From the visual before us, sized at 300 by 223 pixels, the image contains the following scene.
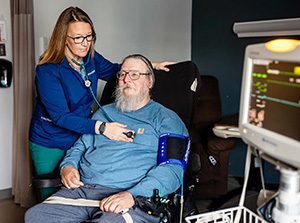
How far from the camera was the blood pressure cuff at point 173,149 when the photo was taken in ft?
5.96

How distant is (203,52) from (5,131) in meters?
1.81

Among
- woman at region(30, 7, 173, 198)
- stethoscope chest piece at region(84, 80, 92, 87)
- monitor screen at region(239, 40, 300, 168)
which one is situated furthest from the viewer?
stethoscope chest piece at region(84, 80, 92, 87)

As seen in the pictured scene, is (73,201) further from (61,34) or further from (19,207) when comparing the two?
(19,207)

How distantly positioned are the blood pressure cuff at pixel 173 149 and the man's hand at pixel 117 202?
25 cm

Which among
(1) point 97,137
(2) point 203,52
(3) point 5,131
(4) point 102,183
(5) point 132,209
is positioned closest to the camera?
(5) point 132,209

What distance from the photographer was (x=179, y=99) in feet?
6.98

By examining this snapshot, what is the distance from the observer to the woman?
6.52 ft

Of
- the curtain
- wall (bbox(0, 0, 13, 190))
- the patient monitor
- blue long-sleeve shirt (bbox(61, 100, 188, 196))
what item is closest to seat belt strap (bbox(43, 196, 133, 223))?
blue long-sleeve shirt (bbox(61, 100, 188, 196))

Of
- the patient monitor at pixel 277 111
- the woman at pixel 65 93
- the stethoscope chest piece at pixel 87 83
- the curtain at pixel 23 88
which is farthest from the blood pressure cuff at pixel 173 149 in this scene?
the curtain at pixel 23 88

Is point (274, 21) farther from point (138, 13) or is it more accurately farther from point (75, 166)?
point (75, 166)

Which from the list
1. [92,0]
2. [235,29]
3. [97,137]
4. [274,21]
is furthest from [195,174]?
[92,0]

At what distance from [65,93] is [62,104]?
0.29ft

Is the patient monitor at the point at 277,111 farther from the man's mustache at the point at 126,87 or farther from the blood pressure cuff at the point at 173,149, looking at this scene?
the man's mustache at the point at 126,87

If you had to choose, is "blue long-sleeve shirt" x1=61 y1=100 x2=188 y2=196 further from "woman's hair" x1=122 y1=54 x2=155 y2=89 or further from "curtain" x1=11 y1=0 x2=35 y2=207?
"curtain" x1=11 y1=0 x2=35 y2=207
